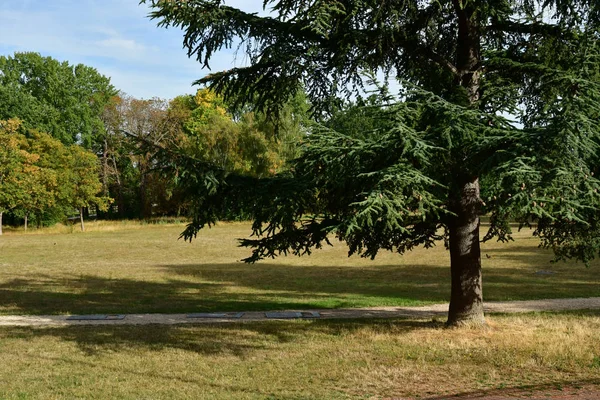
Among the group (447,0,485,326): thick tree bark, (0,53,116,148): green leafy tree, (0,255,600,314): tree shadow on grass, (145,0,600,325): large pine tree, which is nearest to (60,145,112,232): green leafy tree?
(0,53,116,148): green leafy tree

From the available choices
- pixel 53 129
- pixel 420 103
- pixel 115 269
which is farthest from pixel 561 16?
pixel 53 129

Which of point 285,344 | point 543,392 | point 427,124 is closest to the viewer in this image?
point 543,392

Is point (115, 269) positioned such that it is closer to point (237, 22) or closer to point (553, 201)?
point (237, 22)

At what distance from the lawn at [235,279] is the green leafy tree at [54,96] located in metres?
25.3

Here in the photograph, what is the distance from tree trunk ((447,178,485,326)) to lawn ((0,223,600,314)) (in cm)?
53

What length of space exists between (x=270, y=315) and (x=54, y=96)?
54.6 meters

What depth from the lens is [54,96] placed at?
2451 inches

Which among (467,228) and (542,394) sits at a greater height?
(467,228)

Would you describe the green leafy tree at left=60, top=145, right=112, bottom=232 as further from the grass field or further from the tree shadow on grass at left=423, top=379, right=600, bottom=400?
the tree shadow on grass at left=423, top=379, right=600, bottom=400

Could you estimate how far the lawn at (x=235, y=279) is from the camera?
55.3 feet

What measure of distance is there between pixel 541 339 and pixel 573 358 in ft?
4.26

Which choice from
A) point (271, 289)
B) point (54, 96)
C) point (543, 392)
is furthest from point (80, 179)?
point (543, 392)

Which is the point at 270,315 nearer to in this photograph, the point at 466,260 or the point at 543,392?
the point at 466,260

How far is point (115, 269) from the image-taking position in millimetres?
25828
